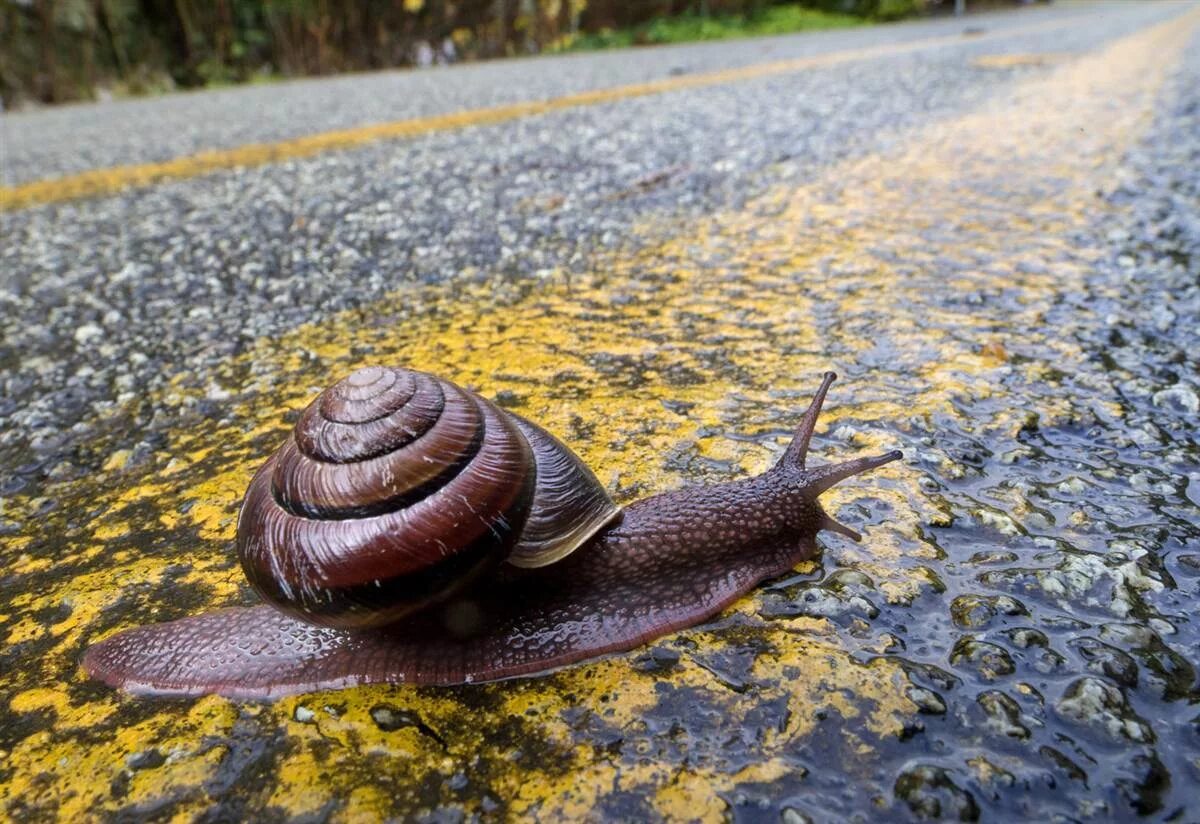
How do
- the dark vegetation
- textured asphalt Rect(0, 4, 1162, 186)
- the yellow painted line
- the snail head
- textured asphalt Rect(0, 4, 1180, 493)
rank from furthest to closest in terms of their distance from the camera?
the dark vegetation < textured asphalt Rect(0, 4, 1162, 186) < the yellow painted line < textured asphalt Rect(0, 4, 1180, 493) < the snail head

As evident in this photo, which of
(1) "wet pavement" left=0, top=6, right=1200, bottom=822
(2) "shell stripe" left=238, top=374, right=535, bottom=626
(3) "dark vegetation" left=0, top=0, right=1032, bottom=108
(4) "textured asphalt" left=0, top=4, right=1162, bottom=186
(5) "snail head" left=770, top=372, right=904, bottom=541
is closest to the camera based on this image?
(1) "wet pavement" left=0, top=6, right=1200, bottom=822

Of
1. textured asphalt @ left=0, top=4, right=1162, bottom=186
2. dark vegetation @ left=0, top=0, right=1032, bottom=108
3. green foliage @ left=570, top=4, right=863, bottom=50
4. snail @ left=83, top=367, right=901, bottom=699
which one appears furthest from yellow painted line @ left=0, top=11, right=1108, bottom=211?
green foliage @ left=570, top=4, right=863, bottom=50

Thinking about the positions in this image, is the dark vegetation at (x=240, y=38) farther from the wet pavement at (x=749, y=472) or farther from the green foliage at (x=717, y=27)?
the wet pavement at (x=749, y=472)

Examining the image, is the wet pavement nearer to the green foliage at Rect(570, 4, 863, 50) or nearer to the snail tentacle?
the snail tentacle

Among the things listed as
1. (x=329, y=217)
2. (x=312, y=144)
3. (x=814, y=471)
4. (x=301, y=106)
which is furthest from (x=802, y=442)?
(x=301, y=106)

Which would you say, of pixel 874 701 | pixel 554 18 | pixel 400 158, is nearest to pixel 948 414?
pixel 874 701

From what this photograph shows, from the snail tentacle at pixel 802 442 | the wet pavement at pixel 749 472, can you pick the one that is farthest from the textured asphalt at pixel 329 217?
the snail tentacle at pixel 802 442

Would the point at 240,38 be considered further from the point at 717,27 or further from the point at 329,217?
the point at 329,217
